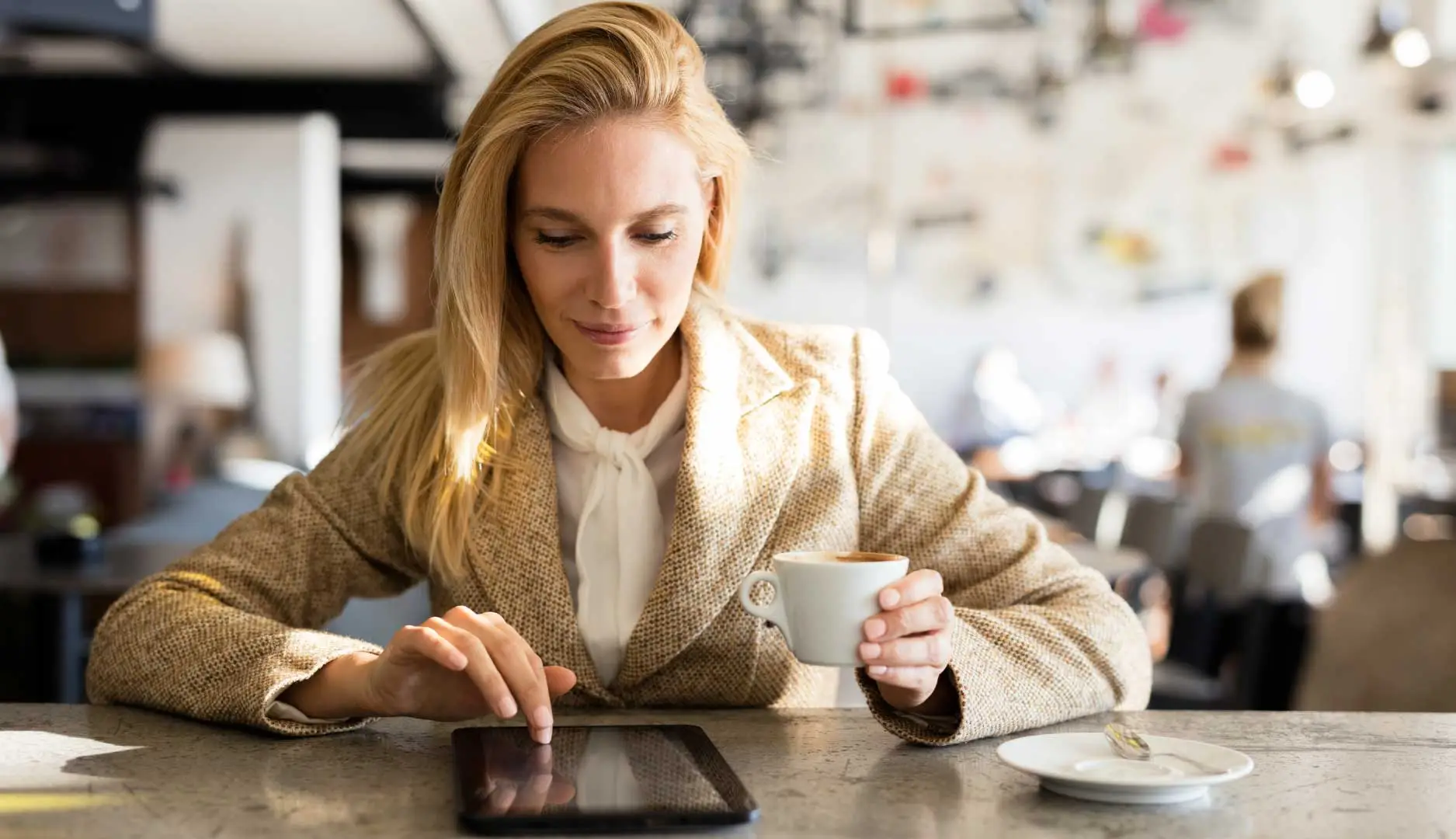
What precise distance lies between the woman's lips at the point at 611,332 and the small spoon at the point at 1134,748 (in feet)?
1.87

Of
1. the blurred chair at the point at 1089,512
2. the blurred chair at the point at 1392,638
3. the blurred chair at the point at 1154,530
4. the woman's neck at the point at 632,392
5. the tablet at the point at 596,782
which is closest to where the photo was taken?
the tablet at the point at 596,782

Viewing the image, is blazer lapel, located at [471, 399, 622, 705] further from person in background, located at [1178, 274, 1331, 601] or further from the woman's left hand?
person in background, located at [1178, 274, 1331, 601]

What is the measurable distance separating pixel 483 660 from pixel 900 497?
0.55 metres

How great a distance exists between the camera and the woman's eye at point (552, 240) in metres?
1.50

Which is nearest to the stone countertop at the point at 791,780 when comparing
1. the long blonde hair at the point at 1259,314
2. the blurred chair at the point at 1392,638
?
the blurred chair at the point at 1392,638

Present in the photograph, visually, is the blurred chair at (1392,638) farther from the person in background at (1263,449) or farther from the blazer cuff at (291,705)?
the person in background at (1263,449)

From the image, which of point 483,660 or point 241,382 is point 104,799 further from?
point 241,382

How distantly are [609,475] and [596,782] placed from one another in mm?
608

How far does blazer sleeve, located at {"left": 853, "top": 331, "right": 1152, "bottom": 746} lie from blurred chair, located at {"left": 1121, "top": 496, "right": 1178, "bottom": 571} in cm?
428

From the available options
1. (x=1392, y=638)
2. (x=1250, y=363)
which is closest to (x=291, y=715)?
(x=1392, y=638)

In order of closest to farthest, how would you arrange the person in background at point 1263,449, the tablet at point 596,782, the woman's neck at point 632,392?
the tablet at point 596,782, the woman's neck at point 632,392, the person in background at point 1263,449

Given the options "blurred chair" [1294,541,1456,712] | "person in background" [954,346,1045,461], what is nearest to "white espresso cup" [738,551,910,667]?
"blurred chair" [1294,541,1456,712]

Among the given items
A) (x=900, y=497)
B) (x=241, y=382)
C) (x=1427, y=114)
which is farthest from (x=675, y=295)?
(x=1427, y=114)

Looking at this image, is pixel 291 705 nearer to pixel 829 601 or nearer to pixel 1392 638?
pixel 829 601
